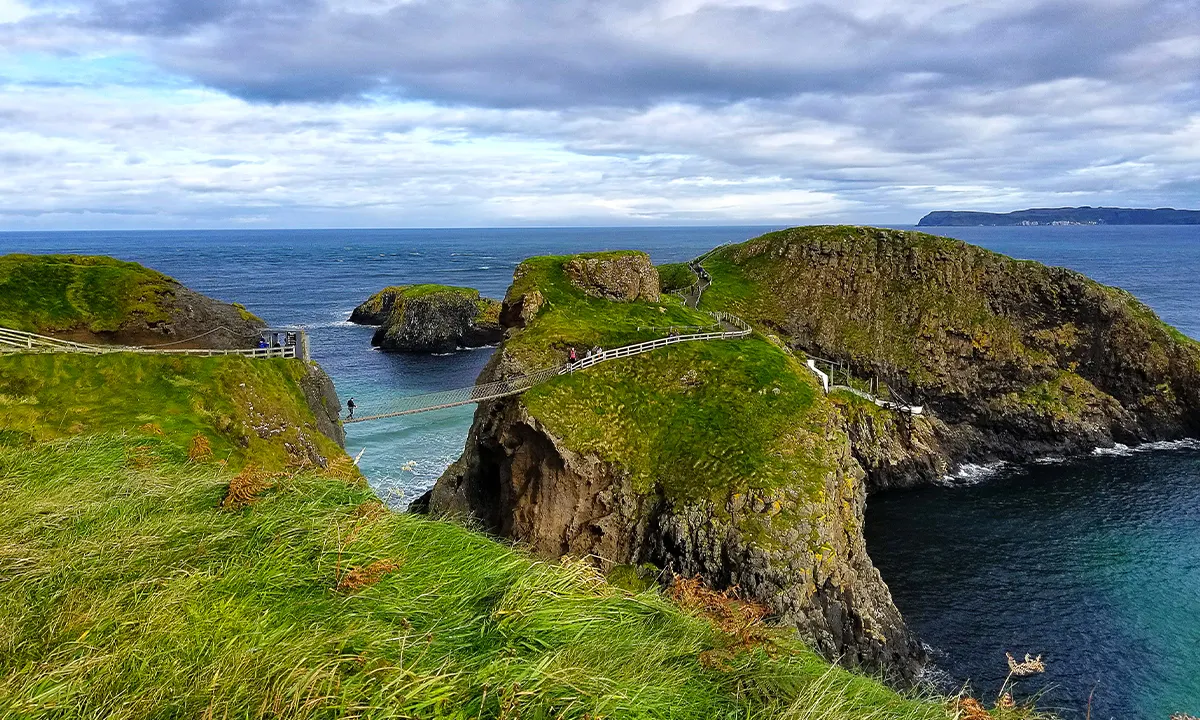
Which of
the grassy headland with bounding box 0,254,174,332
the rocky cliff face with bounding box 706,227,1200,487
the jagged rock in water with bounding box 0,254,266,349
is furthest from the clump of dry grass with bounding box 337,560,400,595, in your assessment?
the rocky cliff face with bounding box 706,227,1200,487

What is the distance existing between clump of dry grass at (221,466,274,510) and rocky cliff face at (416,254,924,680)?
21563 millimetres

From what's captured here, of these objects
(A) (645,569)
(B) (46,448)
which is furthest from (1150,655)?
(B) (46,448)

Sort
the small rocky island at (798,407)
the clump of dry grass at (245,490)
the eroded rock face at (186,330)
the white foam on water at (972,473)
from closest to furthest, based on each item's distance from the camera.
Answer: the clump of dry grass at (245,490) → the eroded rock face at (186,330) → the small rocky island at (798,407) → the white foam on water at (972,473)

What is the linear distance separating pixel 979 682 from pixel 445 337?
88239mm

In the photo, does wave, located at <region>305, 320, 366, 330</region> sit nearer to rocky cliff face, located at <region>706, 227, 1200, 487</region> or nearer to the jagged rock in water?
rocky cliff face, located at <region>706, 227, 1200, 487</region>

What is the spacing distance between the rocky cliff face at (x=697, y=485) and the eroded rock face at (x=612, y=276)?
14.4 m

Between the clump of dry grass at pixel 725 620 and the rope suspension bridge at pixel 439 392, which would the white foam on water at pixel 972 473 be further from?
the clump of dry grass at pixel 725 620

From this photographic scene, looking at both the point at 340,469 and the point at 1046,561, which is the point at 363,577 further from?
the point at 1046,561

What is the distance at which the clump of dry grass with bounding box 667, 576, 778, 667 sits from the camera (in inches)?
328

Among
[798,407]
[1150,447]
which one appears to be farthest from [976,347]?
[798,407]

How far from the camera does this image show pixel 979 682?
32.5m

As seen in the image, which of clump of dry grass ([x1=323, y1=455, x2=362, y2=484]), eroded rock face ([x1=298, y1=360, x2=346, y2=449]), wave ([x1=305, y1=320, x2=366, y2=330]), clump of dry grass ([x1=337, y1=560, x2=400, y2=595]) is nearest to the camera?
clump of dry grass ([x1=337, y1=560, x2=400, y2=595])

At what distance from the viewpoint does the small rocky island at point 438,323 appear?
104750mm

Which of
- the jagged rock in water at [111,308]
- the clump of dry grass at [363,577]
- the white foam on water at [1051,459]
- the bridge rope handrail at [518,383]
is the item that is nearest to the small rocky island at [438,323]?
the bridge rope handrail at [518,383]
